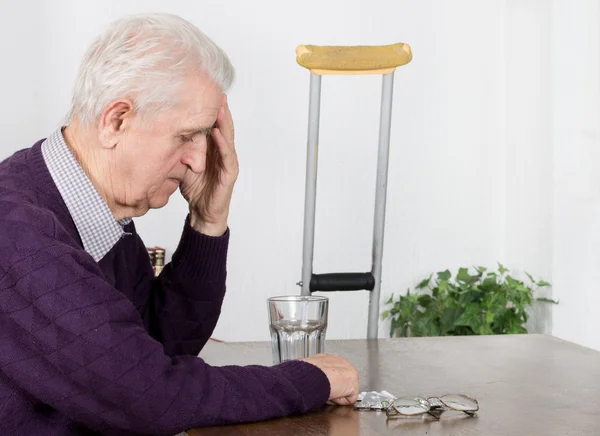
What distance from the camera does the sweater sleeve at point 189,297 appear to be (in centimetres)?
160

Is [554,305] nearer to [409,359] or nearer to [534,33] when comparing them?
[534,33]

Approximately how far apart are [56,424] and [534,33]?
284cm

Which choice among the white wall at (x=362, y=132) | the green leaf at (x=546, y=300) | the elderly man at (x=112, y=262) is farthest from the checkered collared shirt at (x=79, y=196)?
the green leaf at (x=546, y=300)

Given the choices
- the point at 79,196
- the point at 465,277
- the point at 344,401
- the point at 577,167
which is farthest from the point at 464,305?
the point at 79,196

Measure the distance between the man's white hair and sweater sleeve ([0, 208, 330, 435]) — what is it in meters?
0.23

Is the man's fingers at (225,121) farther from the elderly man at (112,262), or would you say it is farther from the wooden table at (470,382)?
the wooden table at (470,382)

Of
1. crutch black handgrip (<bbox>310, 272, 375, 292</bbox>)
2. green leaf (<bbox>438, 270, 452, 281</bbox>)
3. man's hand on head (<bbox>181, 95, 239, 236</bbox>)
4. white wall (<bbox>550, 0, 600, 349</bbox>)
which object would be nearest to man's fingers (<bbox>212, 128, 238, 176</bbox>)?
man's hand on head (<bbox>181, 95, 239, 236</bbox>)

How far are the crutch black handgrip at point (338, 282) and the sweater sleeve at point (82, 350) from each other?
913 millimetres

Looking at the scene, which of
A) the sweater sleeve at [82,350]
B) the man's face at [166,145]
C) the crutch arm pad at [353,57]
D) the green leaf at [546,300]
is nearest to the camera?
the sweater sleeve at [82,350]

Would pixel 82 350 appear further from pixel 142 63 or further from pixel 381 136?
pixel 381 136

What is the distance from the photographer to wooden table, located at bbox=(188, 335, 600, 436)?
1.09 m

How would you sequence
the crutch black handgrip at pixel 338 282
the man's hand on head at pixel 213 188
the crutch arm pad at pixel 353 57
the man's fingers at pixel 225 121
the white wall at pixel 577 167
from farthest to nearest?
the white wall at pixel 577 167, the crutch arm pad at pixel 353 57, the crutch black handgrip at pixel 338 282, the man's hand on head at pixel 213 188, the man's fingers at pixel 225 121

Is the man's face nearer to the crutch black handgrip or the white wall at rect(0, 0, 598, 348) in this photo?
the crutch black handgrip

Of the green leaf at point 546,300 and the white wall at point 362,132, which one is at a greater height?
the white wall at point 362,132
